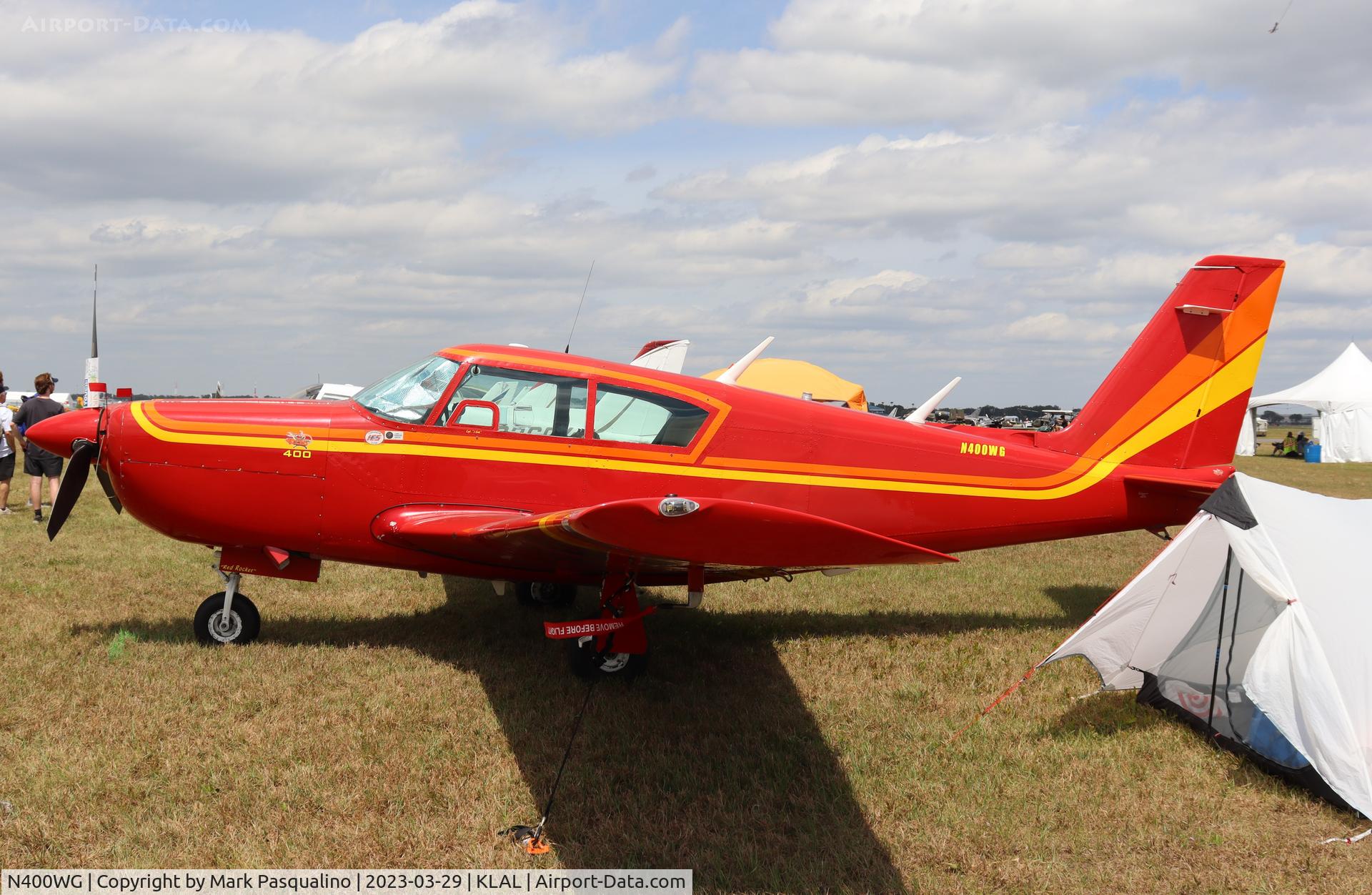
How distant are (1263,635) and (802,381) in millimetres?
25002

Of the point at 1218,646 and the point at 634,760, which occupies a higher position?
the point at 1218,646

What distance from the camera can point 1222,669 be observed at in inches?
227

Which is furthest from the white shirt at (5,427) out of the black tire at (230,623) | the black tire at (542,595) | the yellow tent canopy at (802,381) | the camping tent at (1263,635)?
the yellow tent canopy at (802,381)

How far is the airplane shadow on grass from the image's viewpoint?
409 centimetres

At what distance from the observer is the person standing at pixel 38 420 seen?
38.8ft

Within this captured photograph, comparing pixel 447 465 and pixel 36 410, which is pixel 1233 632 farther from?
pixel 36 410

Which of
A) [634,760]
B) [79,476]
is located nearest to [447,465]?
[634,760]

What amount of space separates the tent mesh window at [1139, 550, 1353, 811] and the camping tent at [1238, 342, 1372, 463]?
33660 millimetres

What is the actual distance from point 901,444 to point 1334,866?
3596mm

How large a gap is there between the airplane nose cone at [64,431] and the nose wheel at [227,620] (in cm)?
135

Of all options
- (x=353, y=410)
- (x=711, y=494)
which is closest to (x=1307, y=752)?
(x=711, y=494)

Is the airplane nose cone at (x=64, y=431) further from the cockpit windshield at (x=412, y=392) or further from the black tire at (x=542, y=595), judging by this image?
the black tire at (x=542, y=595)

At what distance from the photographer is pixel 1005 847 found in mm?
4211

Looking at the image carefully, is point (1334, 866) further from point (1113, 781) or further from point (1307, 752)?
point (1113, 781)
